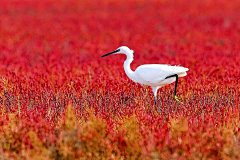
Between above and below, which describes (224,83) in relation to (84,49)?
below

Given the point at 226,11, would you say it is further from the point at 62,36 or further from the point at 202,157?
the point at 202,157

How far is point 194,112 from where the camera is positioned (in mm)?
5285

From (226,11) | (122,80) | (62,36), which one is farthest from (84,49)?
(226,11)

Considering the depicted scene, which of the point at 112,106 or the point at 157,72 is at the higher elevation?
the point at 157,72

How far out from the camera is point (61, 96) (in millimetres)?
5945

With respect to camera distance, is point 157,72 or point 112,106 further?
point 157,72

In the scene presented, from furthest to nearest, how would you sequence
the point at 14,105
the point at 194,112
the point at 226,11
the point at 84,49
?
the point at 226,11 → the point at 84,49 → the point at 14,105 → the point at 194,112

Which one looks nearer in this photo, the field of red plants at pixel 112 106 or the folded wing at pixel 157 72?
the field of red plants at pixel 112 106

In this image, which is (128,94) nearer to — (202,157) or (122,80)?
(122,80)

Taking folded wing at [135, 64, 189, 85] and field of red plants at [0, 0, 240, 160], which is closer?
field of red plants at [0, 0, 240, 160]

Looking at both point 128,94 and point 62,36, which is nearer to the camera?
point 128,94

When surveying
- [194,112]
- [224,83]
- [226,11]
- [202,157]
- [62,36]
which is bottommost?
[202,157]

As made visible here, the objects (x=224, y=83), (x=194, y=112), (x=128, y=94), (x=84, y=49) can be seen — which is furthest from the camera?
(x=84, y=49)

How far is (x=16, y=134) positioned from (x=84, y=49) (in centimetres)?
916
